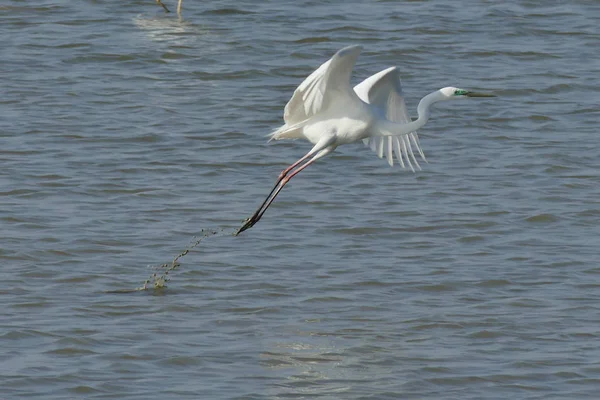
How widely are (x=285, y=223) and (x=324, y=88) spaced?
2.12m

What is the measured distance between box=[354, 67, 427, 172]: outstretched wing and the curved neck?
271 millimetres

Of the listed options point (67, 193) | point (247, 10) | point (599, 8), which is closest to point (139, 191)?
point (67, 193)

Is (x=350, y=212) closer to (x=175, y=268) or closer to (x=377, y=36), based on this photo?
(x=175, y=268)

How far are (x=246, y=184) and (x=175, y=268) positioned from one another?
2139 mm

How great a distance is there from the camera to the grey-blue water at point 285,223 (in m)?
7.47

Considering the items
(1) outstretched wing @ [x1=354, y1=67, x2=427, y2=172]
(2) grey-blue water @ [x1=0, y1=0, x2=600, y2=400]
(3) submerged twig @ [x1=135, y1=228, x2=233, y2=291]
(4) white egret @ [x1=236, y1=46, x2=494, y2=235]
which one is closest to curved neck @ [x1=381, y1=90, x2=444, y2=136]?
(4) white egret @ [x1=236, y1=46, x2=494, y2=235]

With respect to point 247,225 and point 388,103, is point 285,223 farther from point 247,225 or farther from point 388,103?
point 388,103

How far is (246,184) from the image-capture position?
440 inches

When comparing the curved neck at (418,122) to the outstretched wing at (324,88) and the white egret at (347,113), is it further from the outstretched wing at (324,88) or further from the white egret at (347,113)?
the outstretched wing at (324,88)

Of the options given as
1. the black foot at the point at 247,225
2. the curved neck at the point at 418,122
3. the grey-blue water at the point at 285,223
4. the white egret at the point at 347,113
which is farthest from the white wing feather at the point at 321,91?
Result: the grey-blue water at the point at 285,223

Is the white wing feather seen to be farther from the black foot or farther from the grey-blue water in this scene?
the grey-blue water

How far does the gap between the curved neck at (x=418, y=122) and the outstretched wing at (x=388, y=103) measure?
271 mm

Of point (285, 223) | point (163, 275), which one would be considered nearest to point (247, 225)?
point (163, 275)

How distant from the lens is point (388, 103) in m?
9.75
